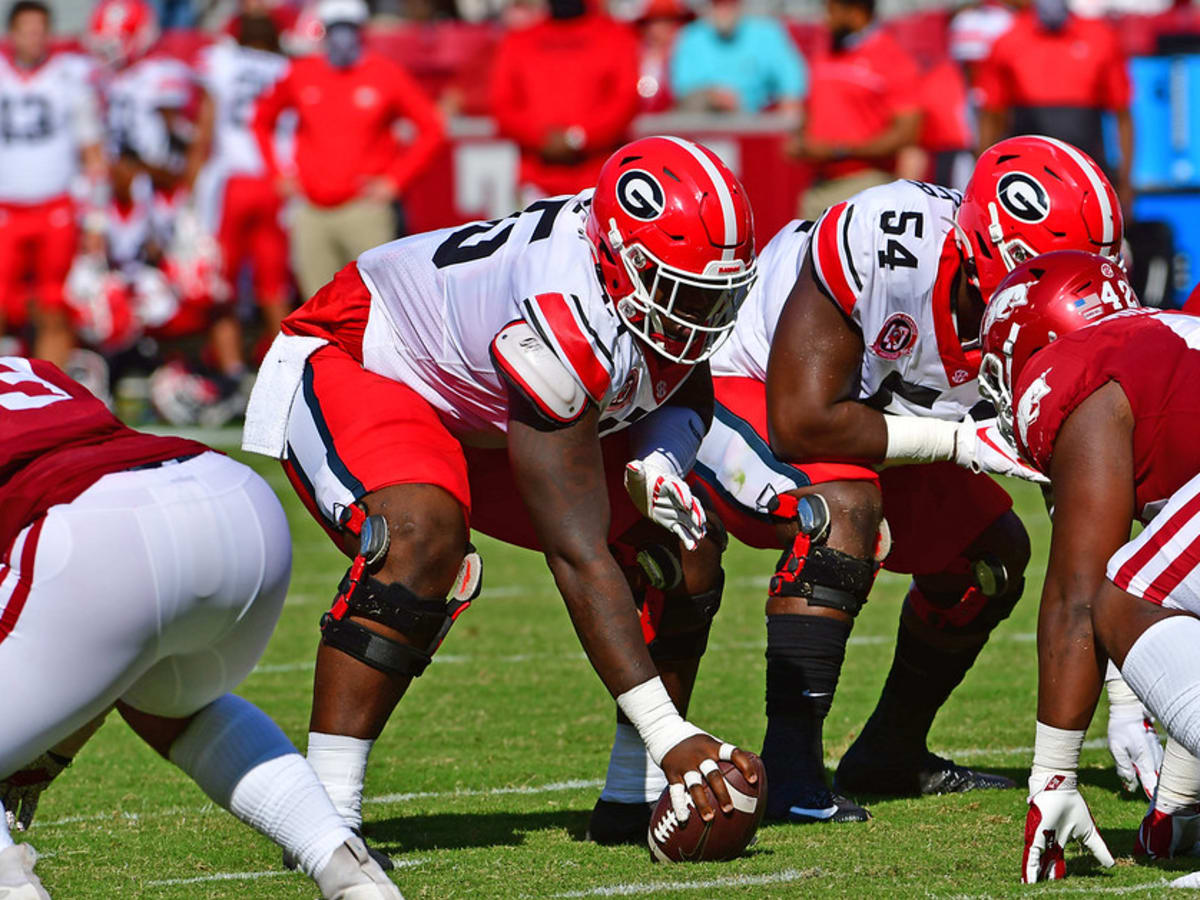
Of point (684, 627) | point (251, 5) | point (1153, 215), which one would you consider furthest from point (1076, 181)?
point (251, 5)


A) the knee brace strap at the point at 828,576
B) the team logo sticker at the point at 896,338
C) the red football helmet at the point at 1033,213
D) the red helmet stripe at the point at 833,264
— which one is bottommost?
the knee brace strap at the point at 828,576

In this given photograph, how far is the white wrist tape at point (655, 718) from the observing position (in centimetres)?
403

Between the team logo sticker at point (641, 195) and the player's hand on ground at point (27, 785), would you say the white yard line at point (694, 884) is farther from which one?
the team logo sticker at point (641, 195)

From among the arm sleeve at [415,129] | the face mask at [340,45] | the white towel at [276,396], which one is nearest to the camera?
the white towel at [276,396]

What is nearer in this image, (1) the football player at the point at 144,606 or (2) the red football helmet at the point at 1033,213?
(1) the football player at the point at 144,606

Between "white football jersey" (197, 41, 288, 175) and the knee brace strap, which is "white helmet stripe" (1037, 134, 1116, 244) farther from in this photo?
"white football jersey" (197, 41, 288, 175)

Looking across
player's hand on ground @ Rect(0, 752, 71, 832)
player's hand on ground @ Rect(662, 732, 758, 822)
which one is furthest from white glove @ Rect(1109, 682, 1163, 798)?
player's hand on ground @ Rect(0, 752, 71, 832)

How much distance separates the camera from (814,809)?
467cm

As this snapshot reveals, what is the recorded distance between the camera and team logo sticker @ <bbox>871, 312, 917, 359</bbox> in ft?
15.8

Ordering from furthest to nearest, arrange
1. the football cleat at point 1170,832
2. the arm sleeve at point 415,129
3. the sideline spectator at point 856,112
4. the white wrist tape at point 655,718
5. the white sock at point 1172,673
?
1. the arm sleeve at point 415,129
2. the sideline spectator at point 856,112
3. the football cleat at point 1170,832
4. the white wrist tape at point 655,718
5. the white sock at point 1172,673

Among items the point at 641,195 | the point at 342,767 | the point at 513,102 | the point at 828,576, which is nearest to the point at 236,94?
the point at 513,102

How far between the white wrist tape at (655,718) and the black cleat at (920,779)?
1.19m

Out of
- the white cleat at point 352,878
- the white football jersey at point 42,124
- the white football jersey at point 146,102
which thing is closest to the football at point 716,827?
the white cleat at point 352,878

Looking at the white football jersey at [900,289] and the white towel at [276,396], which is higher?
the white football jersey at [900,289]
